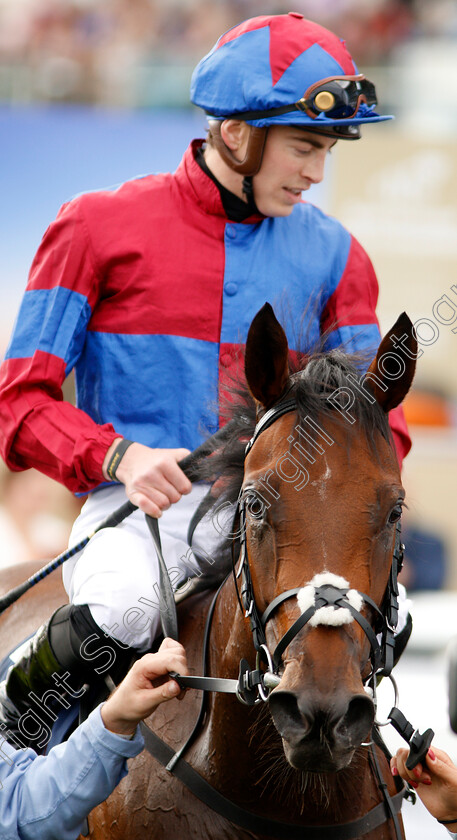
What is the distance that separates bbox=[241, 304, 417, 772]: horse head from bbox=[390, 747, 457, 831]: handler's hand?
0.36 metres

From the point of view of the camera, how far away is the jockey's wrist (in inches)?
107

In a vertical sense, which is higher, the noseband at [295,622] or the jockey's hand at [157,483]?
the jockey's hand at [157,483]

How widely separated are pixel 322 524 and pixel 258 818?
31.6 inches

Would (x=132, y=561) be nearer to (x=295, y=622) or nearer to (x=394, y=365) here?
(x=295, y=622)

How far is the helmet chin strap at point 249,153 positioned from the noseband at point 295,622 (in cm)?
92

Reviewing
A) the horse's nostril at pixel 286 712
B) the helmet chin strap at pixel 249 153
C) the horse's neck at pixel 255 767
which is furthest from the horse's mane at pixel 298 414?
the helmet chin strap at pixel 249 153

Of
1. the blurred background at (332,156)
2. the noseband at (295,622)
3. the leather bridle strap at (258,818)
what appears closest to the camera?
the noseband at (295,622)

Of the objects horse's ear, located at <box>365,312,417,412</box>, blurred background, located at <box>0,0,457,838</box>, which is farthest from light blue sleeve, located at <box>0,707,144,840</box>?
blurred background, located at <box>0,0,457,838</box>

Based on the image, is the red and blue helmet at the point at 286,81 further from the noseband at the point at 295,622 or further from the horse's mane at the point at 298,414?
the noseband at the point at 295,622

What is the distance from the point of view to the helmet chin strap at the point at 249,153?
2984 mm

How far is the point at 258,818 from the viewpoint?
2.47m

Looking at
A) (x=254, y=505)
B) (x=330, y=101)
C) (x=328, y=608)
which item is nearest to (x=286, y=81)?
(x=330, y=101)

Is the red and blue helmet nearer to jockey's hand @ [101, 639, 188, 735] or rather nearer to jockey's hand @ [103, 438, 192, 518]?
jockey's hand @ [103, 438, 192, 518]

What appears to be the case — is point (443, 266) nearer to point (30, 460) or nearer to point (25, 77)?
point (25, 77)
